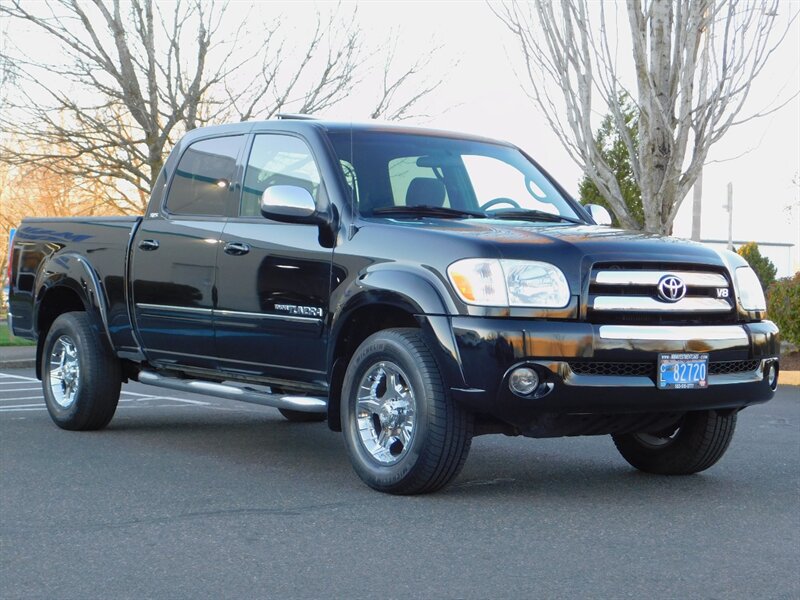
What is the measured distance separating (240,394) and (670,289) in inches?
100

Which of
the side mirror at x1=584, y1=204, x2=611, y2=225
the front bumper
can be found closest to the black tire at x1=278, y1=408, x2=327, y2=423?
the side mirror at x1=584, y1=204, x2=611, y2=225

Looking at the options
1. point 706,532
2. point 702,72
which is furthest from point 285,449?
point 702,72

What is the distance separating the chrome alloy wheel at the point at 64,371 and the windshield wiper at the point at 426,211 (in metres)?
2.99

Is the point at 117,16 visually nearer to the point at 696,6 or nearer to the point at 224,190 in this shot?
the point at 696,6

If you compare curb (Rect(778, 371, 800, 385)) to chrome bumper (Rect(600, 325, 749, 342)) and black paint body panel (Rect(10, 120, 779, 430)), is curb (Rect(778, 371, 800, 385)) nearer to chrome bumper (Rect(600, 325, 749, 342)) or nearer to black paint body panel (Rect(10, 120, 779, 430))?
black paint body panel (Rect(10, 120, 779, 430))

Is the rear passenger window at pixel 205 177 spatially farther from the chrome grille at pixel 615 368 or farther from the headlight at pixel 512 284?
the chrome grille at pixel 615 368

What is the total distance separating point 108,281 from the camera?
841 cm

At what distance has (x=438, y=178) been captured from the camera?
23.8ft

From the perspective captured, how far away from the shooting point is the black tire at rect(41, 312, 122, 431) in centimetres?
852

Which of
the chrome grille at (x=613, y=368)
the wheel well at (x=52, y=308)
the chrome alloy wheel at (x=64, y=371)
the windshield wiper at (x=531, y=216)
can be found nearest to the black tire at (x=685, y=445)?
the chrome grille at (x=613, y=368)

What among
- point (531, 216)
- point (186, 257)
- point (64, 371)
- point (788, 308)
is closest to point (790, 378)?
point (788, 308)

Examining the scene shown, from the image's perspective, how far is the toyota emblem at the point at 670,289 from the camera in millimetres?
5984

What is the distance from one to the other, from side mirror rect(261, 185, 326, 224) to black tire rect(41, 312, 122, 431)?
2.43m

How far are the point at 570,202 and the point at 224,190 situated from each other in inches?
83.5
